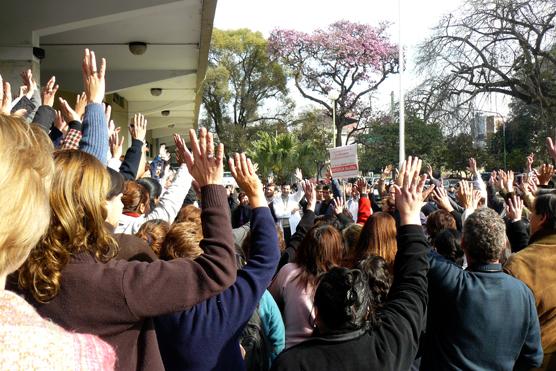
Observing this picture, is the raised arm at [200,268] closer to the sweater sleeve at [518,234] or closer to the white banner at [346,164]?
the sweater sleeve at [518,234]

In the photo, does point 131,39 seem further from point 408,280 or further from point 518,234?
point 408,280

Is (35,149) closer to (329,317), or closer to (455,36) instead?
(329,317)

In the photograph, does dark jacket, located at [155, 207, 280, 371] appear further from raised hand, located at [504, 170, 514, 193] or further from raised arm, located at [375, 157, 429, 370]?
raised hand, located at [504, 170, 514, 193]

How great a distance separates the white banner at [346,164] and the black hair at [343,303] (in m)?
8.90

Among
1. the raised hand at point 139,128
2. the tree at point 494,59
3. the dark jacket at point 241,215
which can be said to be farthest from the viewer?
the tree at point 494,59

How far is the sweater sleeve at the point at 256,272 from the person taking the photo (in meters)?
2.31

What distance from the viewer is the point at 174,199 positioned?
3666 millimetres

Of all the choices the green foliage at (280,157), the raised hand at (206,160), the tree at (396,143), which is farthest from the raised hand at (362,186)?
the green foliage at (280,157)

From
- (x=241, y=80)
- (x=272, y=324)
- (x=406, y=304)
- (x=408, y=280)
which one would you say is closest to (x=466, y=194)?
(x=272, y=324)

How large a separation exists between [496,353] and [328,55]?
1694 inches

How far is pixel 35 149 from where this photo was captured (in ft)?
3.87

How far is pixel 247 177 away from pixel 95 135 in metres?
0.80

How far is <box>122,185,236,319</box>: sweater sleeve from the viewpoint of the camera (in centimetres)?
177

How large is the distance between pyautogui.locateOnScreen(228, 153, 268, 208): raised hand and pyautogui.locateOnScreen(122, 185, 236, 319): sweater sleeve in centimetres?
26
